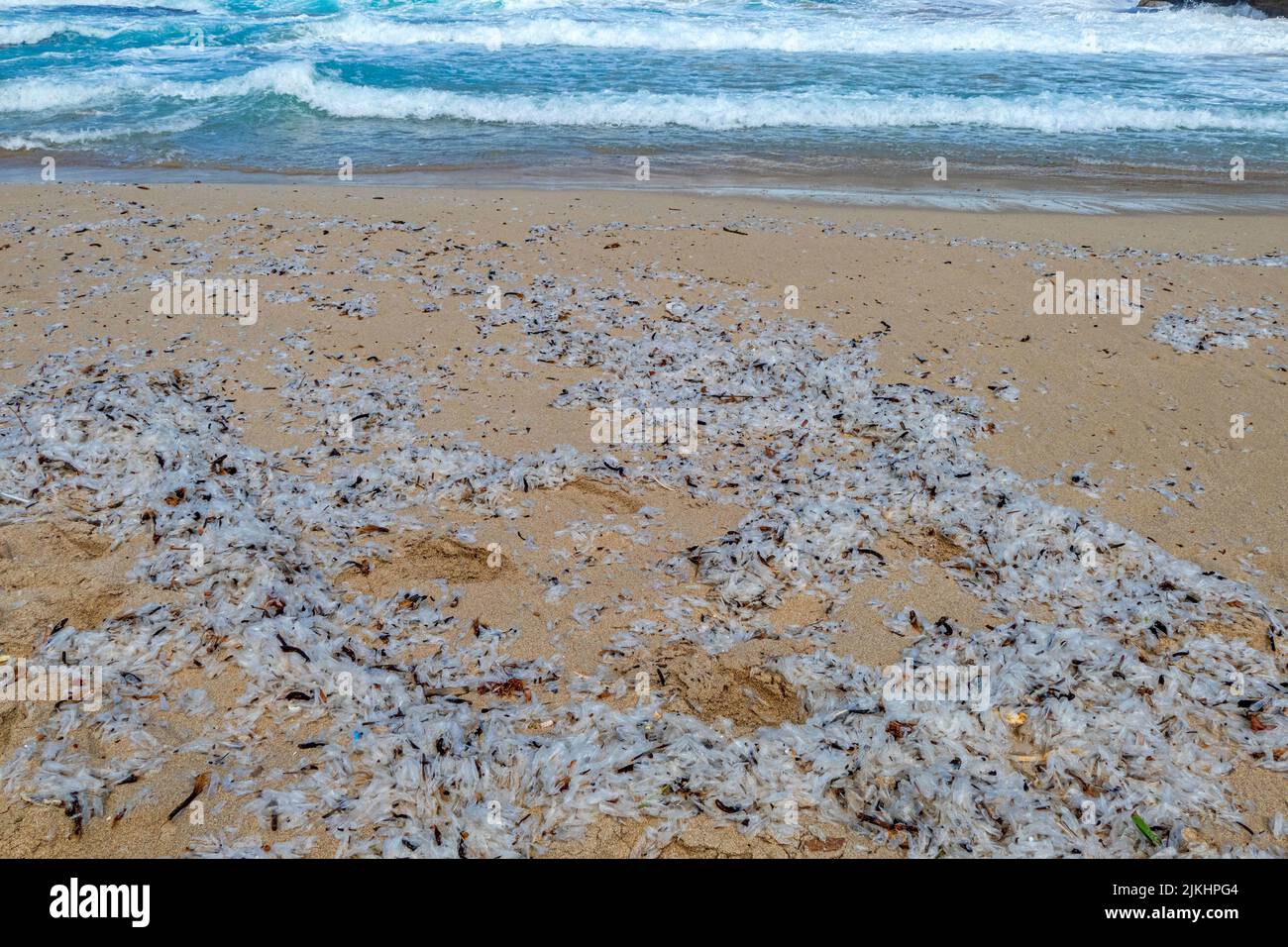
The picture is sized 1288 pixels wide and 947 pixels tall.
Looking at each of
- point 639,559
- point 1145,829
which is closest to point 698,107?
point 639,559

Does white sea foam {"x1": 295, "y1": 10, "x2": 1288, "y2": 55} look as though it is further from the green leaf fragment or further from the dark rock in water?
the green leaf fragment

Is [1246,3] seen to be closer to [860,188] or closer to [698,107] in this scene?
[698,107]

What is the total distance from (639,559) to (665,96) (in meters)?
12.3

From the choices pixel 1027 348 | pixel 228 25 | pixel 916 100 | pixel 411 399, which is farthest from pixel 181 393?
pixel 228 25

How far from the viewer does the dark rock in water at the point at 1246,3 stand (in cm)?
2203

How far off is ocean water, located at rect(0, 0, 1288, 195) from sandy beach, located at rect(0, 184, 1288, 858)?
4.92 metres

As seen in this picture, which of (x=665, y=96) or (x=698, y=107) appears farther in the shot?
(x=665, y=96)

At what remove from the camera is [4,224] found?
813 centimetres

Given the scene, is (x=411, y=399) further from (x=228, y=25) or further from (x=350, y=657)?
(x=228, y=25)

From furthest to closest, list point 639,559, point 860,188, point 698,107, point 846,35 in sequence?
point 846,35
point 698,107
point 860,188
point 639,559

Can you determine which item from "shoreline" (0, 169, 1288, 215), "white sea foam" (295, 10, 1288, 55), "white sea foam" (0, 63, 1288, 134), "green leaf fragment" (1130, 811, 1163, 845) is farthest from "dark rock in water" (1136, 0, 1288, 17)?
"green leaf fragment" (1130, 811, 1163, 845)

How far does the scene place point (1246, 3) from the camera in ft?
74.3

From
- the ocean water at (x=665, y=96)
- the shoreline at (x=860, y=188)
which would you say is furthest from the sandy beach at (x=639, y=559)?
the ocean water at (x=665, y=96)

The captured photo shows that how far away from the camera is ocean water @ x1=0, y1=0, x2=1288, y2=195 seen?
1145 cm
